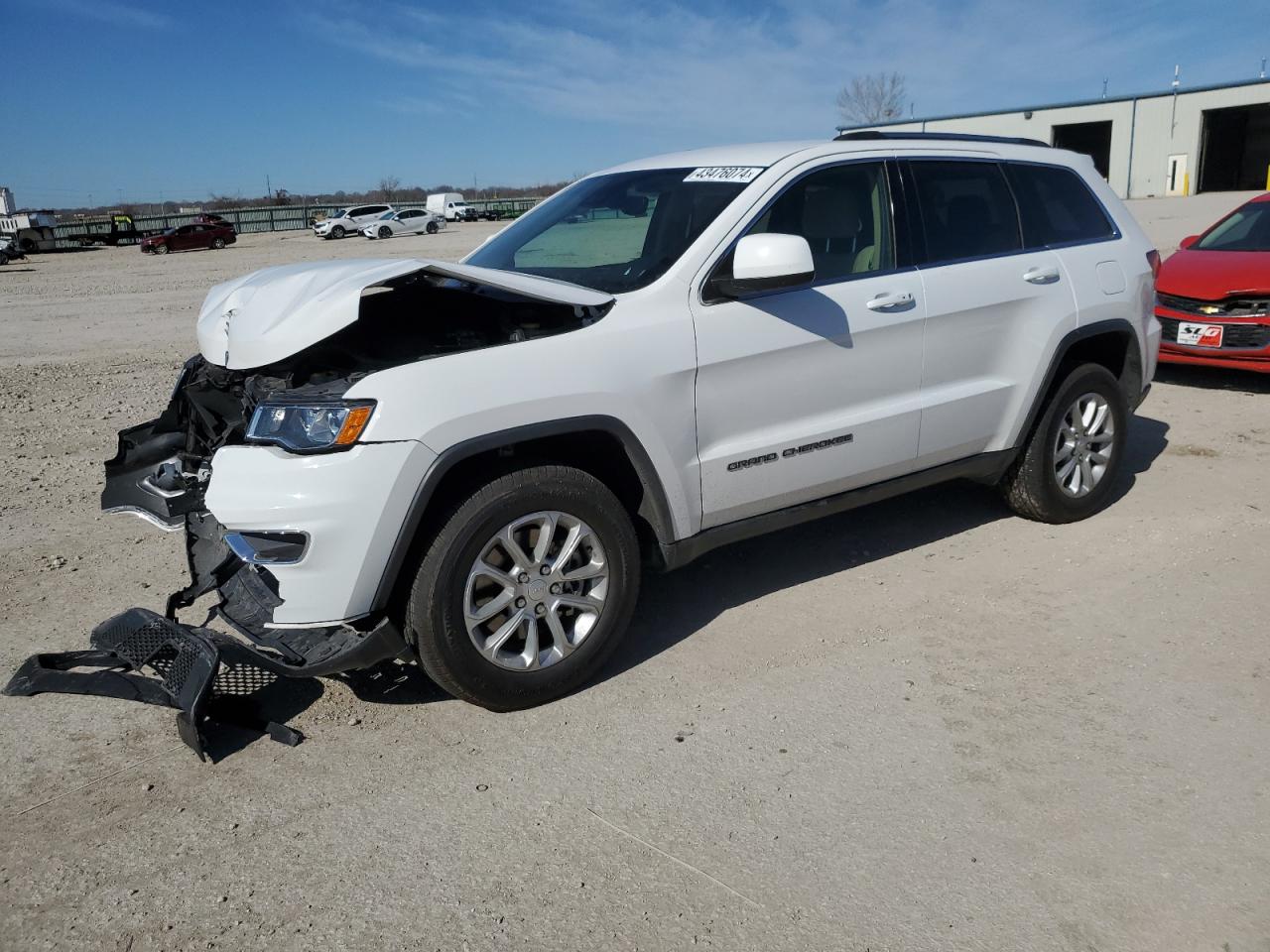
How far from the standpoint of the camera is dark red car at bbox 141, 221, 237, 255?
140ft

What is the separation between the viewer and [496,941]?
2566mm

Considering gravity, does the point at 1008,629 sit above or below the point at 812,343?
below

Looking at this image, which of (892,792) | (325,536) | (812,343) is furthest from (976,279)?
(325,536)

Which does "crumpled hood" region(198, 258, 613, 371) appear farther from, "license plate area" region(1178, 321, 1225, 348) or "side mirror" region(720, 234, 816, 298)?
"license plate area" region(1178, 321, 1225, 348)

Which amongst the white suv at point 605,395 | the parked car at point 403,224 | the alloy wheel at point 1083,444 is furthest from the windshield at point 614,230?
the parked car at point 403,224

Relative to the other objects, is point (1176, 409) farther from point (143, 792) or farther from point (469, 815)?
point (143, 792)

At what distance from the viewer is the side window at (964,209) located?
4586mm

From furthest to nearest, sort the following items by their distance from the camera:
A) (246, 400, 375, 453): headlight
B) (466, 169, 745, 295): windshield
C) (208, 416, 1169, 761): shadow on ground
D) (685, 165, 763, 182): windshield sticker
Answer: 1. (685, 165, 763, 182): windshield sticker
2. (466, 169, 745, 295): windshield
3. (208, 416, 1169, 761): shadow on ground
4. (246, 400, 375, 453): headlight

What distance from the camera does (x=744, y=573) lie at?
4883 mm

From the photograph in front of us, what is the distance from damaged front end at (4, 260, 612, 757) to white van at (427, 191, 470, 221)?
6008cm

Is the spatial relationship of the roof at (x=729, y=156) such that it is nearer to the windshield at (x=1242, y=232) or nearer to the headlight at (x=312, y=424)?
the headlight at (x=312, y=424)

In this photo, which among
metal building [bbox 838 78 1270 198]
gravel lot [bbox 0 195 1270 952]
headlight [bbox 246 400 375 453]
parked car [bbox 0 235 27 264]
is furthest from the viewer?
metal building [bbox 838 78 1270 198]

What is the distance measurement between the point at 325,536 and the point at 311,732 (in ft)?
2.74

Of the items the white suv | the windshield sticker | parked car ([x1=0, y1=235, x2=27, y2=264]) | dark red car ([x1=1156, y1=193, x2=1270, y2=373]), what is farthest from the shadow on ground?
parked car ([x1=0, y1=235, x2=27, y2=264])
